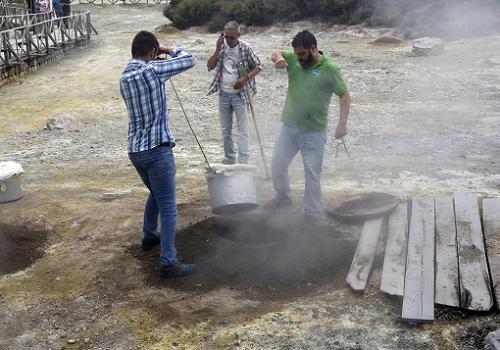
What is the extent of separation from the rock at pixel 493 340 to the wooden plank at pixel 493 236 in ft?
1.11

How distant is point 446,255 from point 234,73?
3.03m

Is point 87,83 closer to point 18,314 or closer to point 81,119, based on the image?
point 81,119

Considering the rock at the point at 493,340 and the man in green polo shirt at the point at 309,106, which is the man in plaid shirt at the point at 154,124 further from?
the rock at the point at 493,340

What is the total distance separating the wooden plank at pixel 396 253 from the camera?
3758 millimetres

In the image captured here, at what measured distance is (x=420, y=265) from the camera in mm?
3939

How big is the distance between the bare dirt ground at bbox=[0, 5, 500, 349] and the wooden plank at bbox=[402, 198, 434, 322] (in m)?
0.09

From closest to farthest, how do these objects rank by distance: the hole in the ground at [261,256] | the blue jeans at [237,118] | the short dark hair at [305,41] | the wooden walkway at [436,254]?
Answer: the wooden walkway at [436,254] → the hole in the ground at [261,256] → the short dark hair at [305,41] → the blue jeans at [237,118]

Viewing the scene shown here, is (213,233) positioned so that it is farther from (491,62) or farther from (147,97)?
(491,62)

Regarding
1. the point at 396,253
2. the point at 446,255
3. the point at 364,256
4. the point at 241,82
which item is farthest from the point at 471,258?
the point at 241,82

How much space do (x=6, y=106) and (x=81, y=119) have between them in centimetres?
211

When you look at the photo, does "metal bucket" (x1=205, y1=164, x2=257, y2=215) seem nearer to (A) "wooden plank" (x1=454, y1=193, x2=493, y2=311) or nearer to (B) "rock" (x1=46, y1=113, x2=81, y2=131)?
(A) "wooden plank" (x1=454, y1=193, x2=493, y2=311)

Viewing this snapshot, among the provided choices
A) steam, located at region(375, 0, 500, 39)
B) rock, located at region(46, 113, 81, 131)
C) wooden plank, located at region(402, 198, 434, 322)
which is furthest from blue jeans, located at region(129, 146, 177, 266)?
steam, located at region(375, 0, 500, 39)

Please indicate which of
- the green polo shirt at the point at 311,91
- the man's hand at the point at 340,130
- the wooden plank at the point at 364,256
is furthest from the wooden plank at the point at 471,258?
the green polo shirt at the point at 311,91

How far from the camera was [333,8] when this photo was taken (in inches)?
784
